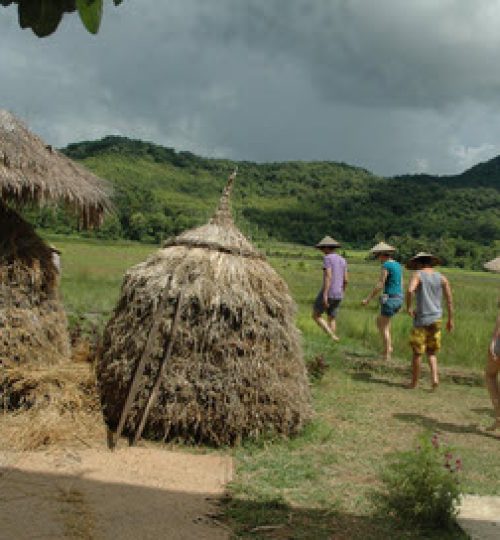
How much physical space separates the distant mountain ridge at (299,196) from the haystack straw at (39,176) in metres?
40.8


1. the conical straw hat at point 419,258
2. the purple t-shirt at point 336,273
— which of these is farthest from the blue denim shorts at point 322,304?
the conical straw hat at point 419,258

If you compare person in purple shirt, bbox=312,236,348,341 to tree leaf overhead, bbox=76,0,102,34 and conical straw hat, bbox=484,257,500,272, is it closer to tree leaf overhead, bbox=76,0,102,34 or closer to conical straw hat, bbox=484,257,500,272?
conical straw hat, bbox=484,257,500,272

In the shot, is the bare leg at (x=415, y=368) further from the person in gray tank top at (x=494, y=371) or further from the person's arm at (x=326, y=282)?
the person's arm at (x=326, y=282)

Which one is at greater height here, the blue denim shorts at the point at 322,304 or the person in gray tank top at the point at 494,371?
the blue denim shorts at the point at 322,304

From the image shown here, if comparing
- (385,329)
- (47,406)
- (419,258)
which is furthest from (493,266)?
(47,406)

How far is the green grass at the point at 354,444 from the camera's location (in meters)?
3.72

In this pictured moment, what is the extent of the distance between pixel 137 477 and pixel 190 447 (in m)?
0.72

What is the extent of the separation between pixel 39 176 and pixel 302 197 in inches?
3244

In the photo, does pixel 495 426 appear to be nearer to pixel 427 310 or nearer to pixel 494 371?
pixel 494 371

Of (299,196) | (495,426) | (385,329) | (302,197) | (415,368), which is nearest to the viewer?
(495,426)

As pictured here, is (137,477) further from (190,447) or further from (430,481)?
(430,481)

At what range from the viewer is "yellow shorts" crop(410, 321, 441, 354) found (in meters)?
7.34

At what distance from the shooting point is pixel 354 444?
17.3 feet

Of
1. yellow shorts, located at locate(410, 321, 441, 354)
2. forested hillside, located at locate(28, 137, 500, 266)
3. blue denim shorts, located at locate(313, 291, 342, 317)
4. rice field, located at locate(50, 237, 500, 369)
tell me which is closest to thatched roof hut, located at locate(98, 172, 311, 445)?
yellow shorts, located at locate(410, 321, 441, 354)
